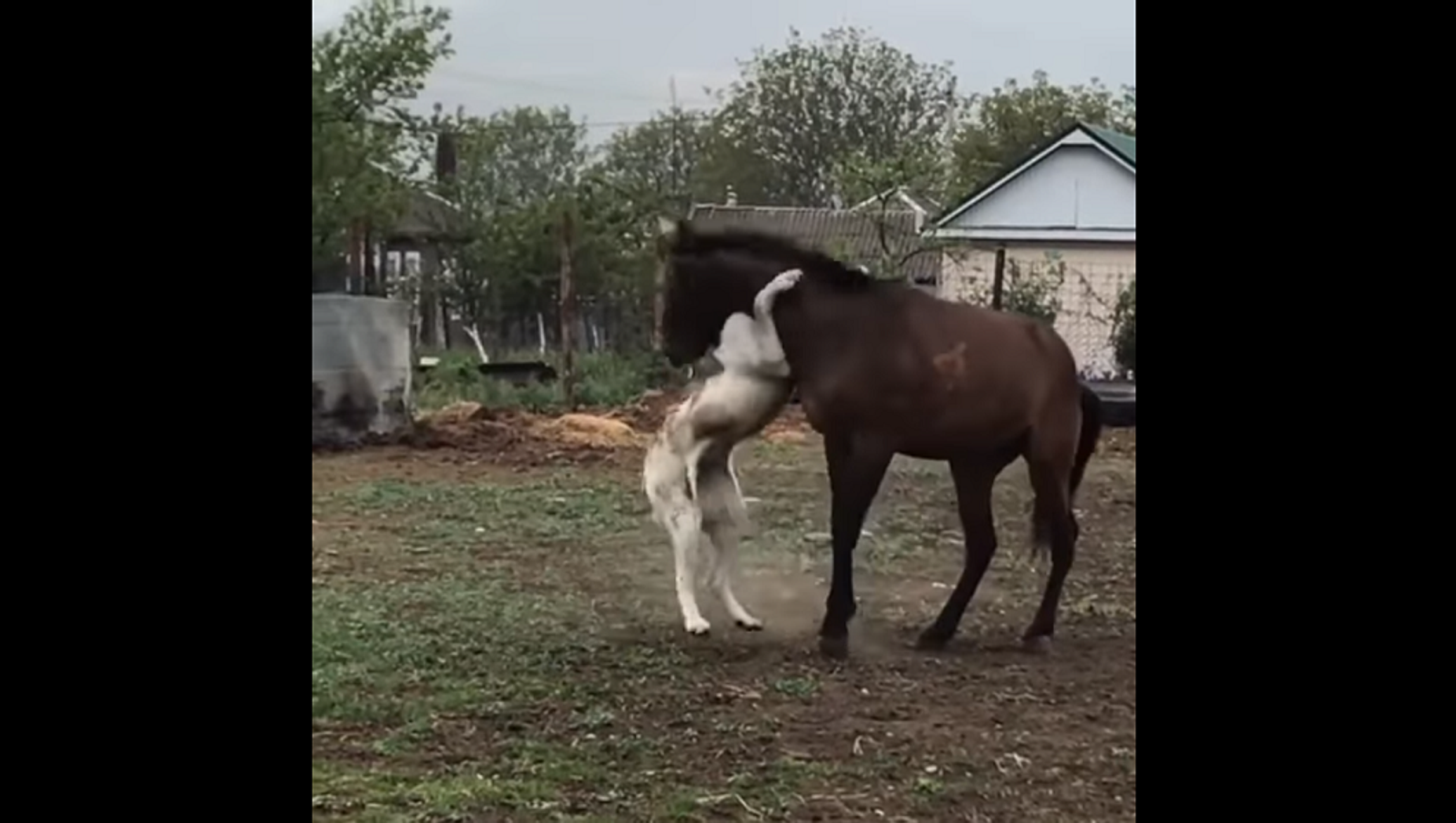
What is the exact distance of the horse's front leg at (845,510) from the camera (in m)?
2.70

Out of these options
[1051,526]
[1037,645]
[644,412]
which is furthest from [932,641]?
[644,412]

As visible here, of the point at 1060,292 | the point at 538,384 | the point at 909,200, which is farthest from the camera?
the point at 538,384

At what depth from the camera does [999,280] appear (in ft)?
11.9

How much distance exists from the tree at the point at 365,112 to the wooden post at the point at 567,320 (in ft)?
2.25

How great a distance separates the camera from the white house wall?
7.41ft

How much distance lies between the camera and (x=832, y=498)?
9.17ft

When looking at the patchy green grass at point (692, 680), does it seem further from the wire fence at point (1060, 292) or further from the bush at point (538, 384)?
the bush at point (538, 384)

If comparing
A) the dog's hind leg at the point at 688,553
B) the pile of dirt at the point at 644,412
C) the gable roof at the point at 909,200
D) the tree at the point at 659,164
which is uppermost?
the tree at the point at 659,164

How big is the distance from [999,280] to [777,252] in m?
1.03

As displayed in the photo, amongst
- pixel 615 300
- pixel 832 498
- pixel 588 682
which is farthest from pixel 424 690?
pixel 615 300

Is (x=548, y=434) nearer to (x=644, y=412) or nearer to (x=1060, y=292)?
(x=644, y=412)

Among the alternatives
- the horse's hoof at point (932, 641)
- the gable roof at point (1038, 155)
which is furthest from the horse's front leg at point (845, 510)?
the gable roof at point (1038, 155)
